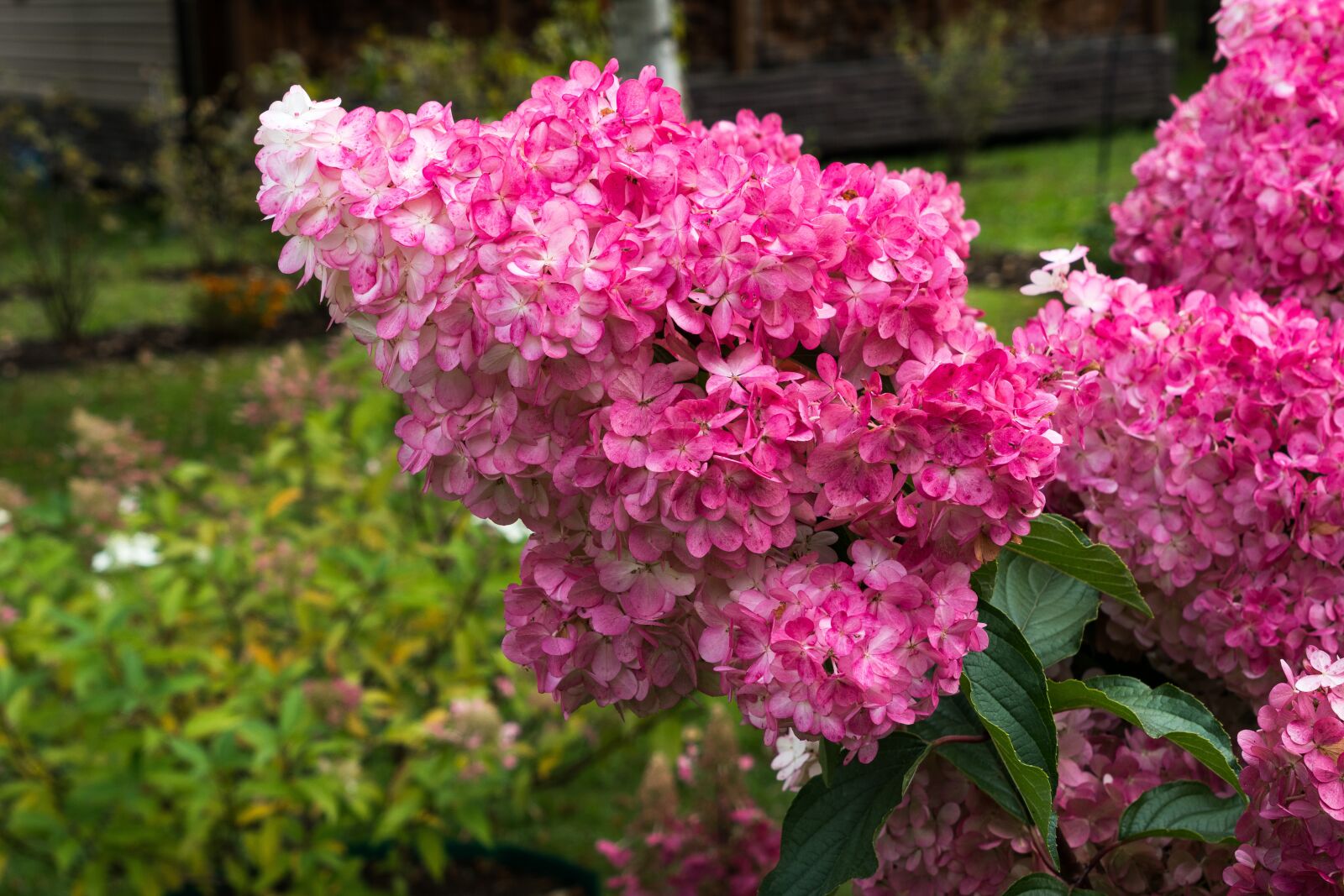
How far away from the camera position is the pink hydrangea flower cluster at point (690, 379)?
0.81 m

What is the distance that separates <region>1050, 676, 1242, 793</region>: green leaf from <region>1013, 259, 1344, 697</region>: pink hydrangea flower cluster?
0.09 meters

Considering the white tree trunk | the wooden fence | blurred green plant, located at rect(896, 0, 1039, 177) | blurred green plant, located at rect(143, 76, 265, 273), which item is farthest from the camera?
the wooden fence

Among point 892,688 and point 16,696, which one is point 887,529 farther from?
point 16,696

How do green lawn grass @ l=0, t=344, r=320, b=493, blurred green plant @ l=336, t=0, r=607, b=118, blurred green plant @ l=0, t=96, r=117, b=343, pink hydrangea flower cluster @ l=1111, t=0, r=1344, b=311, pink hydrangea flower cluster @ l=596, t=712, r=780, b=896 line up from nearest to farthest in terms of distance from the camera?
pink hydrangea flower cluster @ l=1111, t=0, r=1344, b=311 < pink hydrangea flower cluster @ l=596, t=712, r=780, b=896 < green lawn grass @ l=0, t=344, r=320, b=493 < blurred green plant @ l=336, t=0, r=607, b=118 < blurred green plant @ l=0, t=96, r=117, b=343

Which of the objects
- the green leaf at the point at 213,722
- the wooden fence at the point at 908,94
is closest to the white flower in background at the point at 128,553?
the green leaf at the point at 213,722

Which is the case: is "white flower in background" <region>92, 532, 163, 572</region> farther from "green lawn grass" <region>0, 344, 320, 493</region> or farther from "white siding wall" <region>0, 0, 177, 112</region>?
"white siding wall" <region>0, 0, 177, 112</region>

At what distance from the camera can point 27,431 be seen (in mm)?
7012

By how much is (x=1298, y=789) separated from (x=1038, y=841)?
224 mm

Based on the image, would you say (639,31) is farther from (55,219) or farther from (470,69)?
(55,219)

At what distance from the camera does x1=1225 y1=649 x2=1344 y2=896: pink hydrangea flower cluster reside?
0.88 m

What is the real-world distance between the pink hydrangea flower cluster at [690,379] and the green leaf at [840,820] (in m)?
0.15

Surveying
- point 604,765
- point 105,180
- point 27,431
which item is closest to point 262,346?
point 27,431

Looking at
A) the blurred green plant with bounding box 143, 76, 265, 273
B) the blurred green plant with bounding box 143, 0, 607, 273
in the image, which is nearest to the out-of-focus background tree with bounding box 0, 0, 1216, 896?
the blurred green plant with bounding box 143, 0, 607, 273

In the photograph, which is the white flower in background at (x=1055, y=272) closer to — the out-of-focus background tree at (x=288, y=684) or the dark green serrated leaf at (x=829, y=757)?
the dark green serrated leaf at (x=829, y=757)
